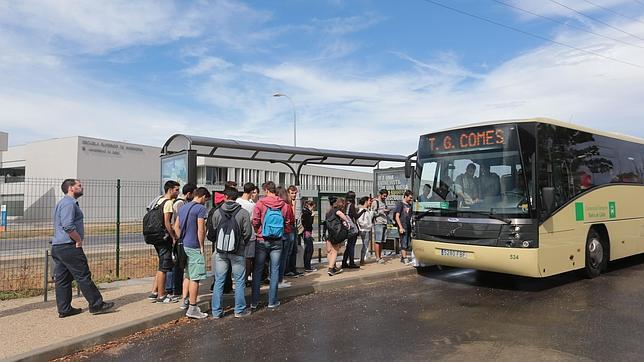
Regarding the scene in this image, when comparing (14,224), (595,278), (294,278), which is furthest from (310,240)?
(14,224)

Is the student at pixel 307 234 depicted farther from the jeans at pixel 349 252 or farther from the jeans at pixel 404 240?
the jeans at pixel 404 240

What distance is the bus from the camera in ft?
26.0

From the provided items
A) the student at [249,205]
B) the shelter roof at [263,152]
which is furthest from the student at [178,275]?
the shelter roof at [263,152]

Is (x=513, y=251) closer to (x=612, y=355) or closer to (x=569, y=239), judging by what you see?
(x=569, y=239)

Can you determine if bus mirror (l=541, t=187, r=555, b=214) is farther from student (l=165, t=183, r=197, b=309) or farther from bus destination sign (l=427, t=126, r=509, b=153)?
student (l=165, t=183, r=197, b=309)

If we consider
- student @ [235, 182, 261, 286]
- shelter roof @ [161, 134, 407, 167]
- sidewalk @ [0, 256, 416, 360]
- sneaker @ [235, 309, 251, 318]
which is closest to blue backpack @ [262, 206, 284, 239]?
student @ [235, 182, 261, 286]

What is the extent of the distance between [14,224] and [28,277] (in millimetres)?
5831

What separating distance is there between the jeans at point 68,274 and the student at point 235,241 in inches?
66.8

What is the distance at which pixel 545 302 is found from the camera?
7.54m

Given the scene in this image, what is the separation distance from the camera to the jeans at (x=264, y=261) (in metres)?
7.31

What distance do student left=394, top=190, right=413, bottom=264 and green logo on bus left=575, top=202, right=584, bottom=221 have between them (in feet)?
13.2

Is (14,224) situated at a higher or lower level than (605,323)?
higher

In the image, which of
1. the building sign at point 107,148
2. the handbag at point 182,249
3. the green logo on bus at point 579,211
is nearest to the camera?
the handbag at point 182,249

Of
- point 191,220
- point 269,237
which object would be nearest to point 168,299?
point 191,220
